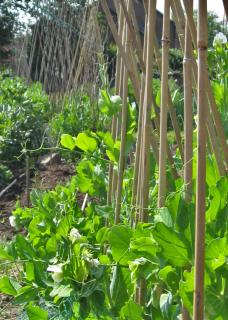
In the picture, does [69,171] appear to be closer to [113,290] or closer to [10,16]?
[113,290]

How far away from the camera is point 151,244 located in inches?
44.1

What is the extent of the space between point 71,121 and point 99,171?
4.53 metres

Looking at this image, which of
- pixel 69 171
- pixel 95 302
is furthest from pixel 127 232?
pixel 69 171

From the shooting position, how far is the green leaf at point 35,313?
1.49m

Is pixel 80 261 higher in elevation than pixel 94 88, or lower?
lower

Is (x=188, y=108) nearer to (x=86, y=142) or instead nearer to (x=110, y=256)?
(x=110, y=256)

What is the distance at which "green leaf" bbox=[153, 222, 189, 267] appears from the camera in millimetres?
1054

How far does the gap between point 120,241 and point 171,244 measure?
18cm

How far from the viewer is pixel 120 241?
4.01ft

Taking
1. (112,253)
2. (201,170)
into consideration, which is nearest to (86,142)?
(112,253)

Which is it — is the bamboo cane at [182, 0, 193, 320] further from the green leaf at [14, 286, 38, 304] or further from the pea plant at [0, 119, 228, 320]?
the green leaf at [14, 286, 38, 304]

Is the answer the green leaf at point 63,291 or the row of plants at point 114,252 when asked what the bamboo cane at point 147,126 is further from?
the green leaf at point 63,291

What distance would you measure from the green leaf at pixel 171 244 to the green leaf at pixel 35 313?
52 centimetres

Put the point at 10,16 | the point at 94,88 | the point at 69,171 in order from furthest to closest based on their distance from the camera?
the point at 10,16 → the point at 94,88 → the point at 69,171
